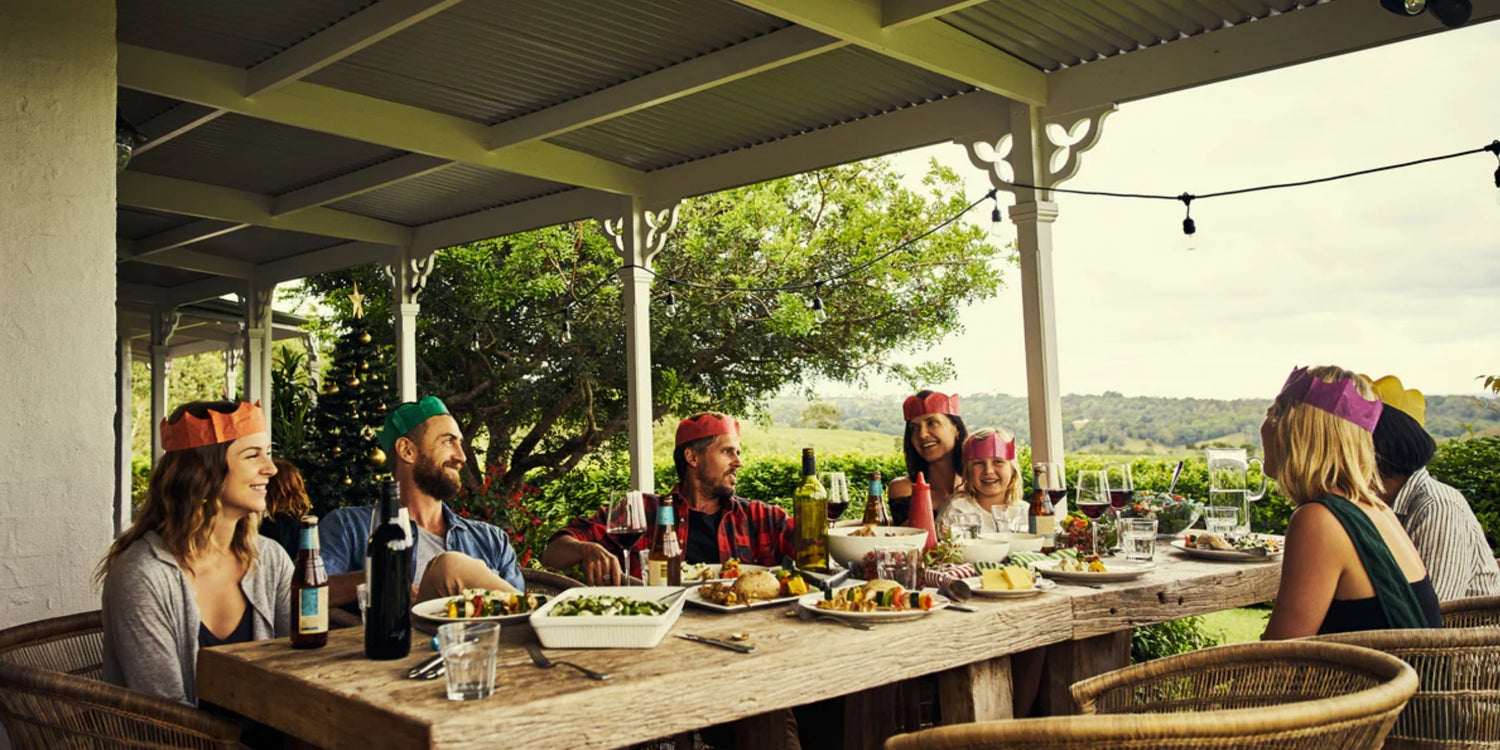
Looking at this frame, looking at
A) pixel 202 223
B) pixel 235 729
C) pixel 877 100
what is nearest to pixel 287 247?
pixel 202 223

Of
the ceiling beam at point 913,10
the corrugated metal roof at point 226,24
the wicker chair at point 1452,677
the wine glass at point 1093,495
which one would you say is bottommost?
the wicker chair at point 1452,677

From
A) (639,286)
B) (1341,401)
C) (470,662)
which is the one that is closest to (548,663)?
(470,662)

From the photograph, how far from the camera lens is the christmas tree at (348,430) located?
9273 mm

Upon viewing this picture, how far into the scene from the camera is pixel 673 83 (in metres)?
5.19

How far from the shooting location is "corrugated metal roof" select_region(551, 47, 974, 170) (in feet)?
17.5

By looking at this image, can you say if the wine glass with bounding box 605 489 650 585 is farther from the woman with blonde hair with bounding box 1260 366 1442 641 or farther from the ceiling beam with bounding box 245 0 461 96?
the ceiling beam with bounding box 245 0 461 96

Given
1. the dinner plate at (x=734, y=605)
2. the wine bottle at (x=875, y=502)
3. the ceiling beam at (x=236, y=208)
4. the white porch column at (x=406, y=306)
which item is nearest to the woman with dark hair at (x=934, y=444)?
the wine bottle at (x=875, y=502)

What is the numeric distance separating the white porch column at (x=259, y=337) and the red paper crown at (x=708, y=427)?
25.7ft

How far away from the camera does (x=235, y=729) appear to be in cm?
192

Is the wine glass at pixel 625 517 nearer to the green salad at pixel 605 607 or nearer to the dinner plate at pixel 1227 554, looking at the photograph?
the green salad at pixel 605 607

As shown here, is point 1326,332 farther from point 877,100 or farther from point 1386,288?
point 877,100

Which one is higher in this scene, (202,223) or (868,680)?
→ (202,223)

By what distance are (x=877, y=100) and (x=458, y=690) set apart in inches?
181

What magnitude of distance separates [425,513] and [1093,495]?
1839 mm
